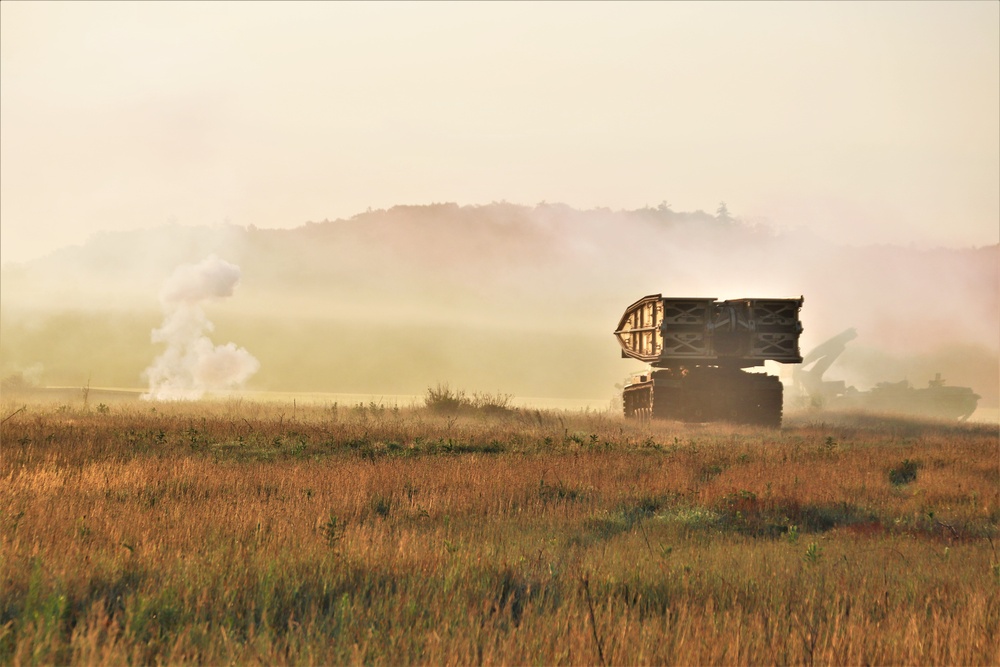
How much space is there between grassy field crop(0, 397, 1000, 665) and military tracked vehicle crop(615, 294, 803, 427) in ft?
41.1

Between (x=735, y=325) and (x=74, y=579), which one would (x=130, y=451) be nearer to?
(x=74, y=579)

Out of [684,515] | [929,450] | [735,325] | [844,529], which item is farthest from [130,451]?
[735,325]

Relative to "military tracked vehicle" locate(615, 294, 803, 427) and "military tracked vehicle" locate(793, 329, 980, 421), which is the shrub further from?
"military tracked vehicle" locate(793, 329, 980, 421)

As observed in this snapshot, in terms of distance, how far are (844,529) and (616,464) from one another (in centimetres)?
497

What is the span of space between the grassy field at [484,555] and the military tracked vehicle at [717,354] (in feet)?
41.1

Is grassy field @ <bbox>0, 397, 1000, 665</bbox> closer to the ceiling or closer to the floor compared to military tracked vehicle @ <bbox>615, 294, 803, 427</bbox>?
closer to the floor

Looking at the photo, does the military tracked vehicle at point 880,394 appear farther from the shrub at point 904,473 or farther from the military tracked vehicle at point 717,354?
the shrub at point 904,473

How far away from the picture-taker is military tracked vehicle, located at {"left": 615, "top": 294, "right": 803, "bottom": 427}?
98.1ft

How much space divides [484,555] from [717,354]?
23.8 meters

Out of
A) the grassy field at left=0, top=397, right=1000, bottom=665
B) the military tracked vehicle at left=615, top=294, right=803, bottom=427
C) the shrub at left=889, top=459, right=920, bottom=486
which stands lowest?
the grassy field at left=0, top=397, right=1000, bottom=665

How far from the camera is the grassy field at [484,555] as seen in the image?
522 cm

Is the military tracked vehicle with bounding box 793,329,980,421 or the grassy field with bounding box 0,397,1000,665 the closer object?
the grassy field with bounding box 0,397,1000,665

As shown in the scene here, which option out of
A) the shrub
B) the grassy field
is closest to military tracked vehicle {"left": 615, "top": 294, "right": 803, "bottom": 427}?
the grassy field

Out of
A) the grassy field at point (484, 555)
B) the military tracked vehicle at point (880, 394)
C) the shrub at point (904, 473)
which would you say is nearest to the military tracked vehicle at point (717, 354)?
the grassy field at point (484, 555)
